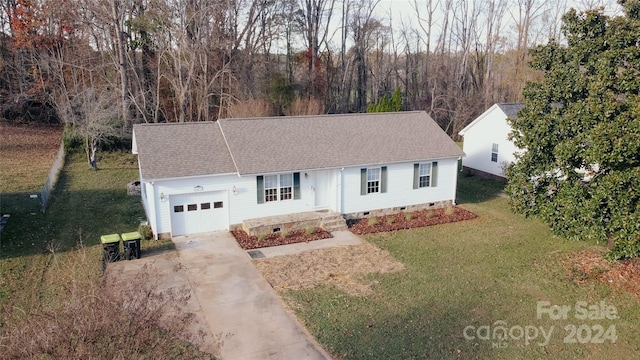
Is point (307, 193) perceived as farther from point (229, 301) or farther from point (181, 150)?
point (229, 301)

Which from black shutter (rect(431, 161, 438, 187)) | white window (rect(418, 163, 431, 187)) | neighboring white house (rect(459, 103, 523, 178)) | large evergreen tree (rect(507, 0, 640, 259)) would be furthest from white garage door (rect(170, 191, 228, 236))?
neighboring white house (rect(459, 103, 523, 178))

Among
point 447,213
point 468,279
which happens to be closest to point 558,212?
point 468,279

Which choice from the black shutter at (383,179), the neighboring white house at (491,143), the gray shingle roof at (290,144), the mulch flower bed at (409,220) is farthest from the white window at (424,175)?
the neighboring white house at (491,143)

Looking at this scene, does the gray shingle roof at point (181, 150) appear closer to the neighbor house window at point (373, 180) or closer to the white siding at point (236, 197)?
the white siding at point (236, 197)

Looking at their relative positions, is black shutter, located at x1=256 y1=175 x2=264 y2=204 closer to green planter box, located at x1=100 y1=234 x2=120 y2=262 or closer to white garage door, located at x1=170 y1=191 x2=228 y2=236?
white garage door, located at x1=170 y1=191 x2=228 y2=236

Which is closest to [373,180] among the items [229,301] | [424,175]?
[424,175]
